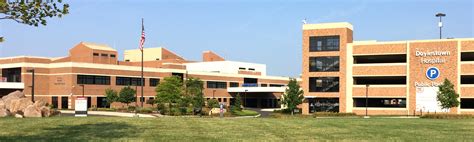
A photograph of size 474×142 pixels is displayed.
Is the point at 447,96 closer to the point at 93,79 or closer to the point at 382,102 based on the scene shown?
the point at 382,102

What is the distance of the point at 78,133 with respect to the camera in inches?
862

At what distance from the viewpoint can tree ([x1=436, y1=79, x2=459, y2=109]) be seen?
6100cm

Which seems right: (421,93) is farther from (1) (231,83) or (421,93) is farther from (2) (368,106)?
(1) (231,83)

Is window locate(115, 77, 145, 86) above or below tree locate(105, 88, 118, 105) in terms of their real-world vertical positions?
above

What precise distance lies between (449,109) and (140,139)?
176ft

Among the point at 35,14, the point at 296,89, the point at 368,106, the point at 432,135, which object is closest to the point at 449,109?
the point at 368,106

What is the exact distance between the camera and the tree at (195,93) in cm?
7081

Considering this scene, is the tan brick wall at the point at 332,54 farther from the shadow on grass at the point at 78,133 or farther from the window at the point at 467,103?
the shadow on grass at the point at 78,133

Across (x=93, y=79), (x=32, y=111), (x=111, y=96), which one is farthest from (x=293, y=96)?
(x=32, y=111)

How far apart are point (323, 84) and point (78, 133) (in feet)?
181

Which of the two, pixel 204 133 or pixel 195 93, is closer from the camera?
pixel 204 133

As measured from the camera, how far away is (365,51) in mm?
70375

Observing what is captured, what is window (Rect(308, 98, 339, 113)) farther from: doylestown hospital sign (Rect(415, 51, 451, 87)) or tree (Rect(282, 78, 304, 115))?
doylestown hospital sign (Rect(415, 51, 451, 87))

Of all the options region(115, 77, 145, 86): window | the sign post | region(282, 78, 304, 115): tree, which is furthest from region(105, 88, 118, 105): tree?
the sign post
